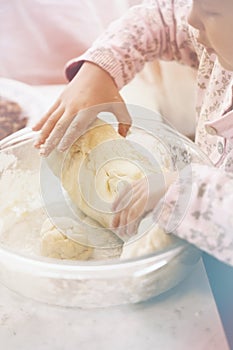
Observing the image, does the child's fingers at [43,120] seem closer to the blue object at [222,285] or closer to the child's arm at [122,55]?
the child's arm at [122,55]

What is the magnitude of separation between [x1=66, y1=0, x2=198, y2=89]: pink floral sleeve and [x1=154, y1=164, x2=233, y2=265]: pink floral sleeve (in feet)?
0.93

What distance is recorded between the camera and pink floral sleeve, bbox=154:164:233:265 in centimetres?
57

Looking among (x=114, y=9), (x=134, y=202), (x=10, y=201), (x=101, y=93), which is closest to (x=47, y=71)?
(x=114, y=9)

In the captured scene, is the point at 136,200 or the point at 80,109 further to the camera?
the point at 80,109

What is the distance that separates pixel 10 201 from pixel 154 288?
0.22m

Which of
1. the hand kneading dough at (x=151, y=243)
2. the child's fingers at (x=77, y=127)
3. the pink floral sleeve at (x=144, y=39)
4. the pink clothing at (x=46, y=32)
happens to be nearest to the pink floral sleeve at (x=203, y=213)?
the hand kneading dough at (x=151, y=243)

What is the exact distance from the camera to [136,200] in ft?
1.97

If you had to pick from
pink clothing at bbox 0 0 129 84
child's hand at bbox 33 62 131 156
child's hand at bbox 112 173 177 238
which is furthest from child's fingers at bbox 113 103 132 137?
pink clothing at bbox 0 0 129 84

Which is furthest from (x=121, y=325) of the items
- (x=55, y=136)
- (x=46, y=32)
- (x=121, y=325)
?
(x=46, y=32)

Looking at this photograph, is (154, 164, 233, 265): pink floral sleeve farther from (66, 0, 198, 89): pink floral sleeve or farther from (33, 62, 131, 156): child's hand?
(66, 0, 198, 89): pink floral sleeve

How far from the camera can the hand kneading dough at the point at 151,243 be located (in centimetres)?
57

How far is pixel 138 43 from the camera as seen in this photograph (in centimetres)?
86

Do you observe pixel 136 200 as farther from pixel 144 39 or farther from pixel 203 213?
pixel 144 39

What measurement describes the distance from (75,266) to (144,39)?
42 cm
